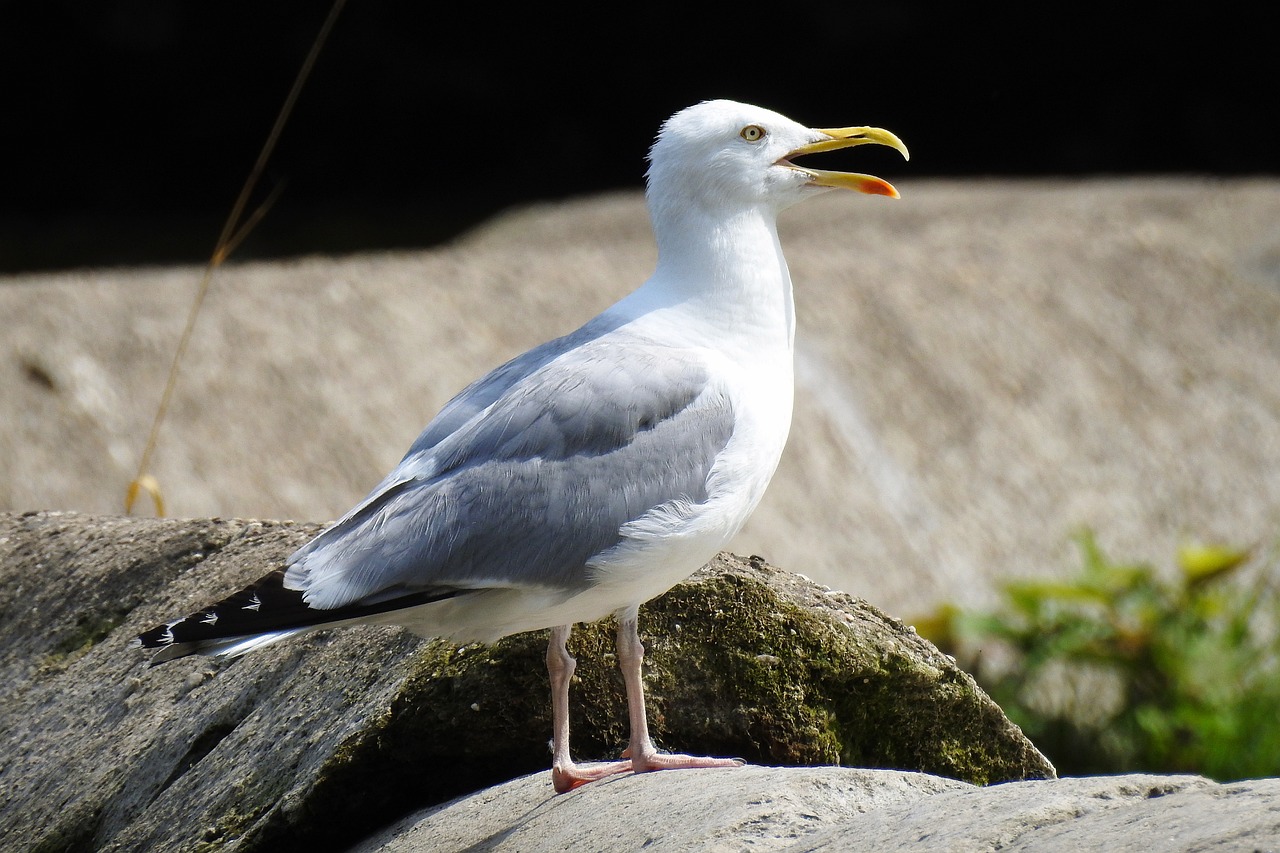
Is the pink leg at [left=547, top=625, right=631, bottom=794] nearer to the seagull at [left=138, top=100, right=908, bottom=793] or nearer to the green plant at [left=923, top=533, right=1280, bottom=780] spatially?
the seagull at [left=138, top=100, right=908, bottom=793]

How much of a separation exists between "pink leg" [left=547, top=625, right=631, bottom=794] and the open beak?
2.41 feet

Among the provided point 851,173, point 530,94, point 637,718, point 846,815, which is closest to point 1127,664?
point 851,173

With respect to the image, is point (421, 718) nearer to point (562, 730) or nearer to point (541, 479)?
point (562, 730)

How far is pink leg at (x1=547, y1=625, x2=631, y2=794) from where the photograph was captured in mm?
1928

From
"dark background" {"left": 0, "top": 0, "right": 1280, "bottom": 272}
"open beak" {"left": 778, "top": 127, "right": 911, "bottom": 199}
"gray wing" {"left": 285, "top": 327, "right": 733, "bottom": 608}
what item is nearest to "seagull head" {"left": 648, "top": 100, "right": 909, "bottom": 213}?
"open beak" {"left": 778, "top": 127, "right": 911, "bottom": 199}

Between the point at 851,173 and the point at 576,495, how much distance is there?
638 mm

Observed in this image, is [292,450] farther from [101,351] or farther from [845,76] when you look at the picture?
[845,76]

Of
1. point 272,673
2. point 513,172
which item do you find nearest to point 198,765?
point 272,673

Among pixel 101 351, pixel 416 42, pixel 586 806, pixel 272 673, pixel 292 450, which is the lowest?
pixel 586 806

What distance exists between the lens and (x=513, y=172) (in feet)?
25.2

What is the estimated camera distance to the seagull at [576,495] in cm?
190

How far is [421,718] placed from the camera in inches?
79.6

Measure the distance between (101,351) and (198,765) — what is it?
2069mm

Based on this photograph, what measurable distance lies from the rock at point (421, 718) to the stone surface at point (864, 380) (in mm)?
1400
